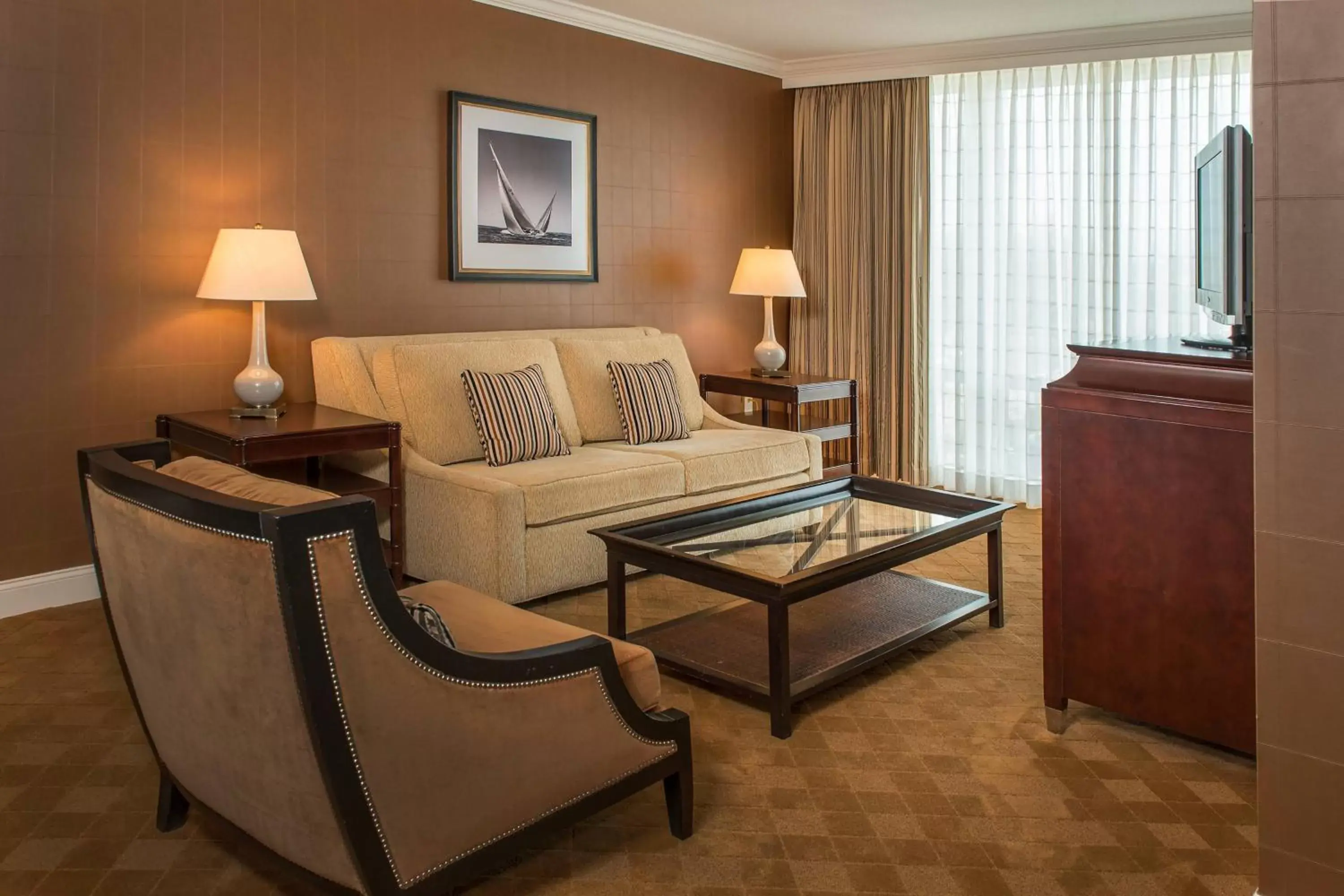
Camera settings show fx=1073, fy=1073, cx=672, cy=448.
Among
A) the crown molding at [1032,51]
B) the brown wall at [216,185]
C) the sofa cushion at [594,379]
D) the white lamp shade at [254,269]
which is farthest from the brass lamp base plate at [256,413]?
the crown molding at [1032,51]

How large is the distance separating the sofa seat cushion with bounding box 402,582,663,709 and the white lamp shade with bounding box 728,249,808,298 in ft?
11.6

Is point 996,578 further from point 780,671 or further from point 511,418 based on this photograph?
point 511,418

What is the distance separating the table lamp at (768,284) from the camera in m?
5.68

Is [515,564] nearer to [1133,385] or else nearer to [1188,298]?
[1133,385]

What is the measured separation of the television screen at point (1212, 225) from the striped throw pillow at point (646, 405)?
2.39m

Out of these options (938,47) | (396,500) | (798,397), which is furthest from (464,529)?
(938,47)

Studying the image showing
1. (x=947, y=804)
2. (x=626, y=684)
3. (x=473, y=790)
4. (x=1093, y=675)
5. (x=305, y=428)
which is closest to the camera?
(x=473, y=790)

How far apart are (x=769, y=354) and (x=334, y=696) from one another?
439cm

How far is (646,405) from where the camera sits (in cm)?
478

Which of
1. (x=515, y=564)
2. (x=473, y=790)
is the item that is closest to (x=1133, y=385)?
(x=473, y=790)

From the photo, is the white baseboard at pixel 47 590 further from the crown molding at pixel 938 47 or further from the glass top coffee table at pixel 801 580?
the crown molding at pixel 938 47

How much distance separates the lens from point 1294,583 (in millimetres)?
1713

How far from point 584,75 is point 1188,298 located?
311cm

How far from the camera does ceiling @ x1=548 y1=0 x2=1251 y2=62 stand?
484 cm
